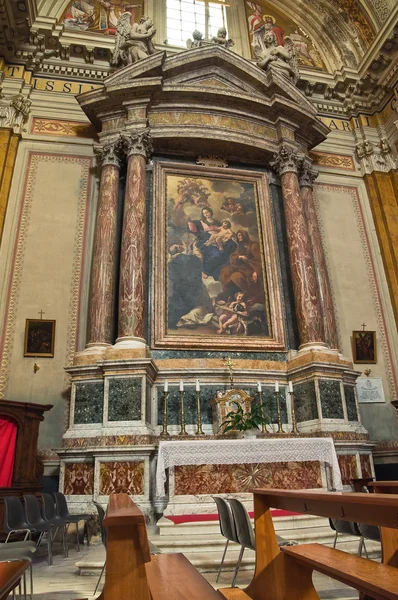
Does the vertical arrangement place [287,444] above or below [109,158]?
below

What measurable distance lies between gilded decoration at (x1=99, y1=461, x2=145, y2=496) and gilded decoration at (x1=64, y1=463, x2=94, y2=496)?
27 cm

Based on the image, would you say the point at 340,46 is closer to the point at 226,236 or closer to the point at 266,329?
the point at 226,236

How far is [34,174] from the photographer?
934 cm

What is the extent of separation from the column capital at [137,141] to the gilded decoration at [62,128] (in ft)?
4.58

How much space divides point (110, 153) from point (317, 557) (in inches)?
318

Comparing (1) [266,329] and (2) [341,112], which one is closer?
(1) [266,329]

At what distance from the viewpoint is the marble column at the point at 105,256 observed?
786cm

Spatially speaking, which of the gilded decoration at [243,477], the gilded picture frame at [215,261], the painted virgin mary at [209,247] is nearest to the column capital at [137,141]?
the gilded picture frame at [215,261]

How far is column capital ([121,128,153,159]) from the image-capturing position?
883 centimetres

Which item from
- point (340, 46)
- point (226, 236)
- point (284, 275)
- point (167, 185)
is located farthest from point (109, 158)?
point (340, 46)

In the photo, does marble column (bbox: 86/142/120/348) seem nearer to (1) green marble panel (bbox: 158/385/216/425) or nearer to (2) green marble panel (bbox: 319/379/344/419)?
(1) green marble panel (bbox: 158/385/216/425)

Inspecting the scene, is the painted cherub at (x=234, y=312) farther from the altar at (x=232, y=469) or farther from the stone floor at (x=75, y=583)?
the stone floor at (x=75, y=583)

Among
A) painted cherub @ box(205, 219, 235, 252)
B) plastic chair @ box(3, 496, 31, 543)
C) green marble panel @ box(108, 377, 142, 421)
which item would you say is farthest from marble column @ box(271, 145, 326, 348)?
plastic chair @ box(3, 496, 31, 543)

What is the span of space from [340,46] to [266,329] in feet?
27.3
